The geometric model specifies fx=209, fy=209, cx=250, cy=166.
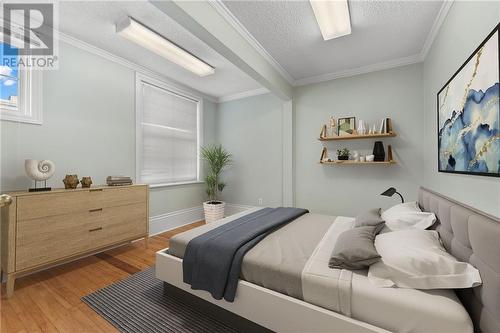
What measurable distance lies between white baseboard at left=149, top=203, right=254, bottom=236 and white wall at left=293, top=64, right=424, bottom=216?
1538 mm

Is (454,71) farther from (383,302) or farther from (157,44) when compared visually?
(157,44)

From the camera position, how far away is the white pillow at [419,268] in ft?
3.26

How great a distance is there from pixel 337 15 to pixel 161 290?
3.05 m

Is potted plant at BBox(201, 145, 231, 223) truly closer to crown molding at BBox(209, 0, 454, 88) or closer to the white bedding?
crown molding at BBox(209, 0, 454, 88)

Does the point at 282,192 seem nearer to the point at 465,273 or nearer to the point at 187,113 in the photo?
the point at 187,113

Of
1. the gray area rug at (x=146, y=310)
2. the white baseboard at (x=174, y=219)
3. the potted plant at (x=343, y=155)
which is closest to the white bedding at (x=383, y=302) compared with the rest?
the gray area rug at (x=146, y=310)

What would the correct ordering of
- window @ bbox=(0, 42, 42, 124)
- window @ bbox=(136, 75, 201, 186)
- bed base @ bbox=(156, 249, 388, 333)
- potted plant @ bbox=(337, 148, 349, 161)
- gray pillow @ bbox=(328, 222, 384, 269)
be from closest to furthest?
bed base @ bbox=(156, 249, 388, 333) < gray pillow @ bbox=(328, 222, 384, 269) < window @ bbox=(0, 42, 42, 124) < potted plant @ bbox=(337, 148, 349, 161) < window @ bbox=(136, 75, 201, 186)

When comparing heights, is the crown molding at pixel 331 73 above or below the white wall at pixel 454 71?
above

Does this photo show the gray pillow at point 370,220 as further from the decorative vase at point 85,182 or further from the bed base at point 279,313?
the decorative vase at point 85,182

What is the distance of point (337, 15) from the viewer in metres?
2.01

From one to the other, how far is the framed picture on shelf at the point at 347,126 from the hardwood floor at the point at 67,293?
10.2 feet

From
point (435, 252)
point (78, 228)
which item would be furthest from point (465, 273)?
point (78, 228)

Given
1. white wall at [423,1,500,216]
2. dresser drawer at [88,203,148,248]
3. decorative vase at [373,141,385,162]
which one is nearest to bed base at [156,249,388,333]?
white wall at [423,1,500,216]

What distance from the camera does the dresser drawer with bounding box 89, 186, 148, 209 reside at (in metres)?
2.30
